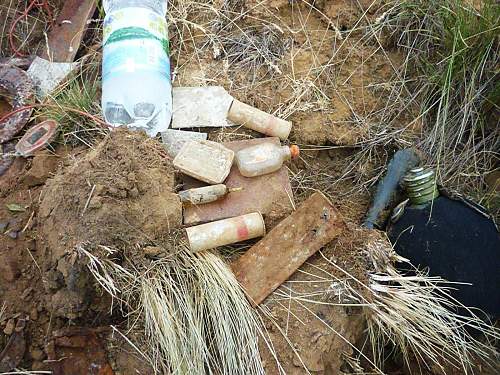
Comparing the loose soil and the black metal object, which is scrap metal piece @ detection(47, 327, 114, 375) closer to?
the loose soil

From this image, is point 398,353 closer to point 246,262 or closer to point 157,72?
point 246,262

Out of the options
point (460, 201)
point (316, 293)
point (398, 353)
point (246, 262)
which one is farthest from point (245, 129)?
point (398, 353)

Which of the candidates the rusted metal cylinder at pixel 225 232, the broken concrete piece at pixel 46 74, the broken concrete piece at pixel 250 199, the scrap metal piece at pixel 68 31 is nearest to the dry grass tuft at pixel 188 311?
the rusted metal cylinder at pixel 225 232

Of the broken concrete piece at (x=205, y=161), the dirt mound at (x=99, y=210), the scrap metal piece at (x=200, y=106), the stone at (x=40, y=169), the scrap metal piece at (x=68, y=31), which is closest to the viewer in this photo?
the dirt mound at (x=99, y=210)

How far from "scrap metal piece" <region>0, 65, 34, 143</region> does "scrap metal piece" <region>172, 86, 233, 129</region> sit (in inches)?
24.0

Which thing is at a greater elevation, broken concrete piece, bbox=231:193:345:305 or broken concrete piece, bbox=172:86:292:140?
broken concrete piece, bbox=172:86:292:140

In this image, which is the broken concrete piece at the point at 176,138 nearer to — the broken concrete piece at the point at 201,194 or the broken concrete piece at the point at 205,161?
the broken concrete piece at the point at 205,161

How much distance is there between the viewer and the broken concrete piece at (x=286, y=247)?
1995 mm

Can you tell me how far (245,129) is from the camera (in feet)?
7.62

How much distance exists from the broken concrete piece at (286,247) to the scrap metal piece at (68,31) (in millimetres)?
1230

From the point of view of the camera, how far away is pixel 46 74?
2525 mm

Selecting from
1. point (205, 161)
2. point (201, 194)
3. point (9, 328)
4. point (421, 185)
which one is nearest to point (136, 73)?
point (205, 161)

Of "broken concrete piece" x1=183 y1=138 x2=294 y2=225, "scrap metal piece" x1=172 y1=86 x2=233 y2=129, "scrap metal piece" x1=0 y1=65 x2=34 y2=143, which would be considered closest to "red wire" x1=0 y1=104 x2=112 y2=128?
"scrap metal piece" x1=0 y1=65 x2=34 y2=143

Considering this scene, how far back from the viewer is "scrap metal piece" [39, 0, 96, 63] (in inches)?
102
